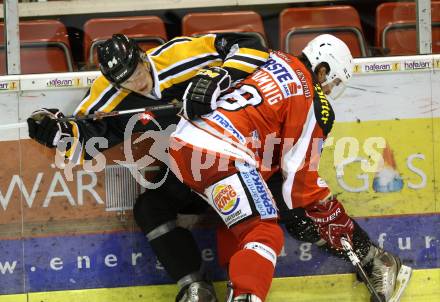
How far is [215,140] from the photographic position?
2.79m

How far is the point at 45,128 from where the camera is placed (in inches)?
114

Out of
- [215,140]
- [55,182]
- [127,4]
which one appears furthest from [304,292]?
[127,4]

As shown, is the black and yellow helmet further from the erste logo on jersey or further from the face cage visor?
the face cage visor

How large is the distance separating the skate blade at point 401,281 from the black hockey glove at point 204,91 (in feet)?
3.47

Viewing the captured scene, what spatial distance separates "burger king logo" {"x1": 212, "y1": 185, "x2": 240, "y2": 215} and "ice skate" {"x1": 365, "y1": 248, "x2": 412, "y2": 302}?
726 millimetres

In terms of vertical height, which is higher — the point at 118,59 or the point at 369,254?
the point at 118,59

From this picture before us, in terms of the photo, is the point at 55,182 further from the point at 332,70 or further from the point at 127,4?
the point at 332,70

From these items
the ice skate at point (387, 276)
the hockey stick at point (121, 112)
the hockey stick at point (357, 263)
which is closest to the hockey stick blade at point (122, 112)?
the hockey stick at point (121, 112)

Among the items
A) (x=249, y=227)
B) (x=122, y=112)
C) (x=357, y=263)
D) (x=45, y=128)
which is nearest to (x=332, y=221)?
(x=357, y=263)

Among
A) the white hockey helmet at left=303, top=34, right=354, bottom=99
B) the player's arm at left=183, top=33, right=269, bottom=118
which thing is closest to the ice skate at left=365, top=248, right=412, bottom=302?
the white hockey helmet at left=303, top=34, right=354, bottom=99

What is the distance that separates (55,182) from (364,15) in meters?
1.53

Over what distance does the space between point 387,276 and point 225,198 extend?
82cm

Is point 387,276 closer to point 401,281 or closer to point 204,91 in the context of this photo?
point 401,281

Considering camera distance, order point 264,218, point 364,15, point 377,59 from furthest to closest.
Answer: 1. point 364,15
2. point 377,59
3. point 264,218
